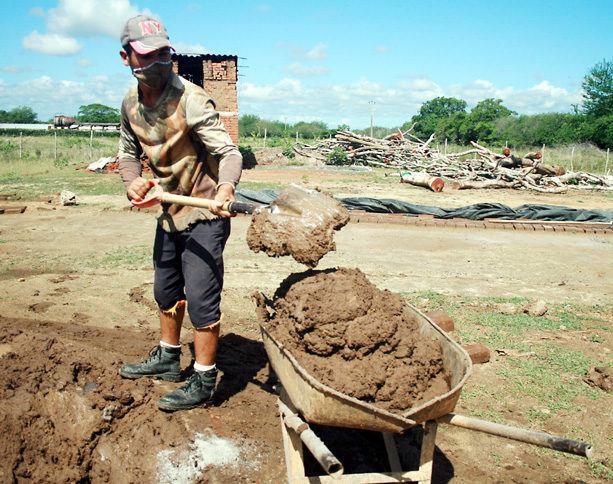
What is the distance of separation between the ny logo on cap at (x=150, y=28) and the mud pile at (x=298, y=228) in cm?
116

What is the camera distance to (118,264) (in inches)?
245

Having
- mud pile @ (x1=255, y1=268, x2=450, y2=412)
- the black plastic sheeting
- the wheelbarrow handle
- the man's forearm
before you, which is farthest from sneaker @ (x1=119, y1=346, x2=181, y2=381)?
the black plastic sheeting

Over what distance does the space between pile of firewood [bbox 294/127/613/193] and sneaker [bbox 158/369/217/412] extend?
1365 centimetres

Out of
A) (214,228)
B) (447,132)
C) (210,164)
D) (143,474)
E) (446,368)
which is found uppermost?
(447,132)

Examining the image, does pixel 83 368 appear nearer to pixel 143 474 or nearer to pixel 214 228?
pixel 143 474

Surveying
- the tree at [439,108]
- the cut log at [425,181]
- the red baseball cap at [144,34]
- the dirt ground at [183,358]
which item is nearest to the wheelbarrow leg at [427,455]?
the dirt ground at [183,358]

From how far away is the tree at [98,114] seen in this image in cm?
6438

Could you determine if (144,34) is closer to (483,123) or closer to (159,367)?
(159,367)

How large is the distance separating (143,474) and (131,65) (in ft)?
7.30

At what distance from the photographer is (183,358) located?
3678 millimetres

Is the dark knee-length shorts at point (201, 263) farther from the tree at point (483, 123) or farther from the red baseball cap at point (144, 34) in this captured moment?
the tree at point (483, 123)

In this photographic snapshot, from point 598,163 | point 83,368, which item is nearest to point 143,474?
point 83,368

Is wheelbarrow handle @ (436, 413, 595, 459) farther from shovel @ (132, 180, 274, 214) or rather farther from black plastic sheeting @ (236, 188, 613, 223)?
black plastic sheeting @ (236, 188, 613, 223)

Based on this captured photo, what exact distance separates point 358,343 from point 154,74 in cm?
188
